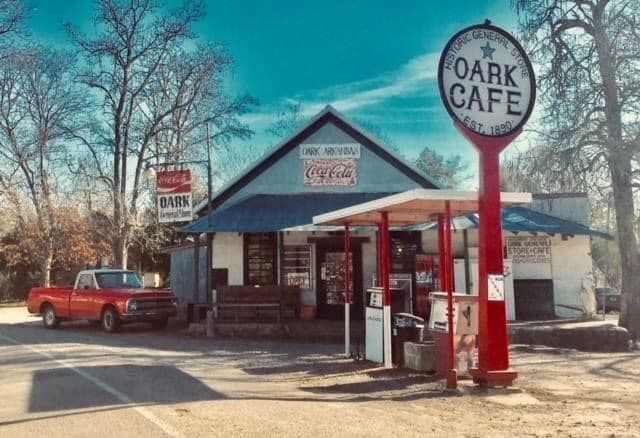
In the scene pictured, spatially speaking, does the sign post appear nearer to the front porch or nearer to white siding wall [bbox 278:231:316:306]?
the front porch

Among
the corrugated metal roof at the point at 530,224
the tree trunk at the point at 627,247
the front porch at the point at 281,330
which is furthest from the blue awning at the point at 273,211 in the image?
the tree trunk at the point at 627,247

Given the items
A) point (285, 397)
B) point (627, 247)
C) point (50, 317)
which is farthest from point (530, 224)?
point (50, 317)

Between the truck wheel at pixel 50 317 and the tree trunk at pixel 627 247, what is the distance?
53.4 feet

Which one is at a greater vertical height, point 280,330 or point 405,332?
point 405,332

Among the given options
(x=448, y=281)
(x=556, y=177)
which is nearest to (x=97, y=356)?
(x=448, y=281)

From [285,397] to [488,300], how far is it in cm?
319

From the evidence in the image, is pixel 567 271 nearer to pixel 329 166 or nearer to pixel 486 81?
pixel 329 166

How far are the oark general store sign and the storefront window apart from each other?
2382 mm

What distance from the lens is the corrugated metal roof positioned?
1778 centimetres

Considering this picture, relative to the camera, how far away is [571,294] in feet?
63.8

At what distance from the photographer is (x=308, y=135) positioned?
2056 centimetres

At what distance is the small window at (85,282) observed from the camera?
59.7 feet

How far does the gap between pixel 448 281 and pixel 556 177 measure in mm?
8695

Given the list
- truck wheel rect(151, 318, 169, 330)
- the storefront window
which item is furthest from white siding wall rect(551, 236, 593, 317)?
truck wheel rect(151, 318, 169, 330)
